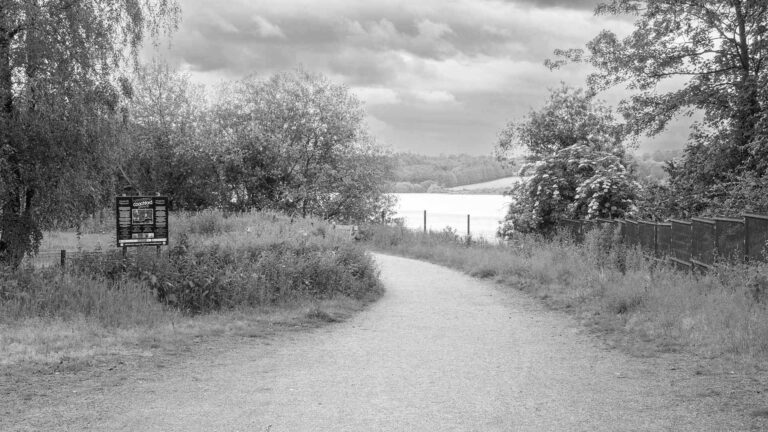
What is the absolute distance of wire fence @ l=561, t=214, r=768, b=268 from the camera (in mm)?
12377

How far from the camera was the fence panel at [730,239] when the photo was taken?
42.4ft

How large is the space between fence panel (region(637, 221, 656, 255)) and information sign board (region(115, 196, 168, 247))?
454 inches

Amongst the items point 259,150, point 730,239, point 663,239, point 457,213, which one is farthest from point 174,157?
point 730,239

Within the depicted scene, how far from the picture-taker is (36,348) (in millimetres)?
8891

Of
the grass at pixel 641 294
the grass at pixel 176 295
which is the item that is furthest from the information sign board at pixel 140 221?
the grass at pixel 641 294

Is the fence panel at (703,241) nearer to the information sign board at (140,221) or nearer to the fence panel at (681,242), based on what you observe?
the fence panel at (681,242)

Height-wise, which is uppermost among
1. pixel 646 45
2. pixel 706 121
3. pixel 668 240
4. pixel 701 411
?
pixel 646 45

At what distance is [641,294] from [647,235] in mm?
5496

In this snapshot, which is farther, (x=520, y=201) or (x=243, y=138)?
(x=243, y=138)

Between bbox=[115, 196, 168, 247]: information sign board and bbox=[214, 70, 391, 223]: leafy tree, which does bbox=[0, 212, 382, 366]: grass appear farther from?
bbox=[214, 70, 391, 223]: leafy tree

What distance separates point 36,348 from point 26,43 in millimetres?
6725

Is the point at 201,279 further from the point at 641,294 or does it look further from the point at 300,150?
the point at 300,150

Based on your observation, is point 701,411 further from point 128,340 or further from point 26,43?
point 26,43

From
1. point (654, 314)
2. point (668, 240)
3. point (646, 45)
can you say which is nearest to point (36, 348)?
point (654, 314)
